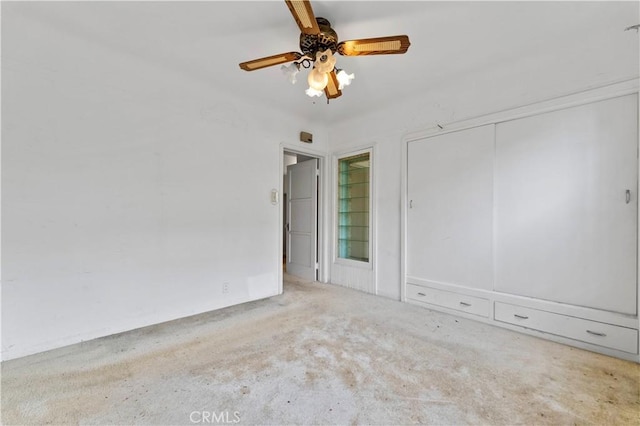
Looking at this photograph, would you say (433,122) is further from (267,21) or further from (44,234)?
(44,234)

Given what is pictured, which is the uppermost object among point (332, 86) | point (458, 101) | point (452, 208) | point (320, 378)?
point (458, 101)

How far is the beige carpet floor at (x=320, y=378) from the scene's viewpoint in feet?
4.83

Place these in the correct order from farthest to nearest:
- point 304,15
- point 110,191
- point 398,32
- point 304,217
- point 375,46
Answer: point 304,217, point 110,191, point 398,32, point 375,46, point 304,15

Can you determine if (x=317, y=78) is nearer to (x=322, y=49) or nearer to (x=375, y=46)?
(x=322, y=49)

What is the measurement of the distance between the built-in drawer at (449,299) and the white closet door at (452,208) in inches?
5.3

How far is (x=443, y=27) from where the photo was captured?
6.84 feet

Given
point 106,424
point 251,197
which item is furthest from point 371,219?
point 106,424

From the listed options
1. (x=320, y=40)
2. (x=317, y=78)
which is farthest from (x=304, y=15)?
(x=317, y=78)

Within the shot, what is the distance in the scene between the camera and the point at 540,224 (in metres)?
2.41

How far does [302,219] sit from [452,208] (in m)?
2.49

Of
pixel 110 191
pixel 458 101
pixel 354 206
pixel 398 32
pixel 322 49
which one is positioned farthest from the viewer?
pixel 354 206

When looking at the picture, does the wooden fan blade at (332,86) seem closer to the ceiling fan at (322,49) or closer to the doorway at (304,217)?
the ceiling fan at (322,49)

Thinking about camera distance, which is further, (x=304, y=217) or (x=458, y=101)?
(x=304, y=217)

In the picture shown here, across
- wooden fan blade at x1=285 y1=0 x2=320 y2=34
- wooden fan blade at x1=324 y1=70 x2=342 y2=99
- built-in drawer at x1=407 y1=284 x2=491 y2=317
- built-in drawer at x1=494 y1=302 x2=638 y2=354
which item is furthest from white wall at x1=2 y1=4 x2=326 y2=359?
built-in drawer at x1=494 y1=302 x2=638 y2=354
